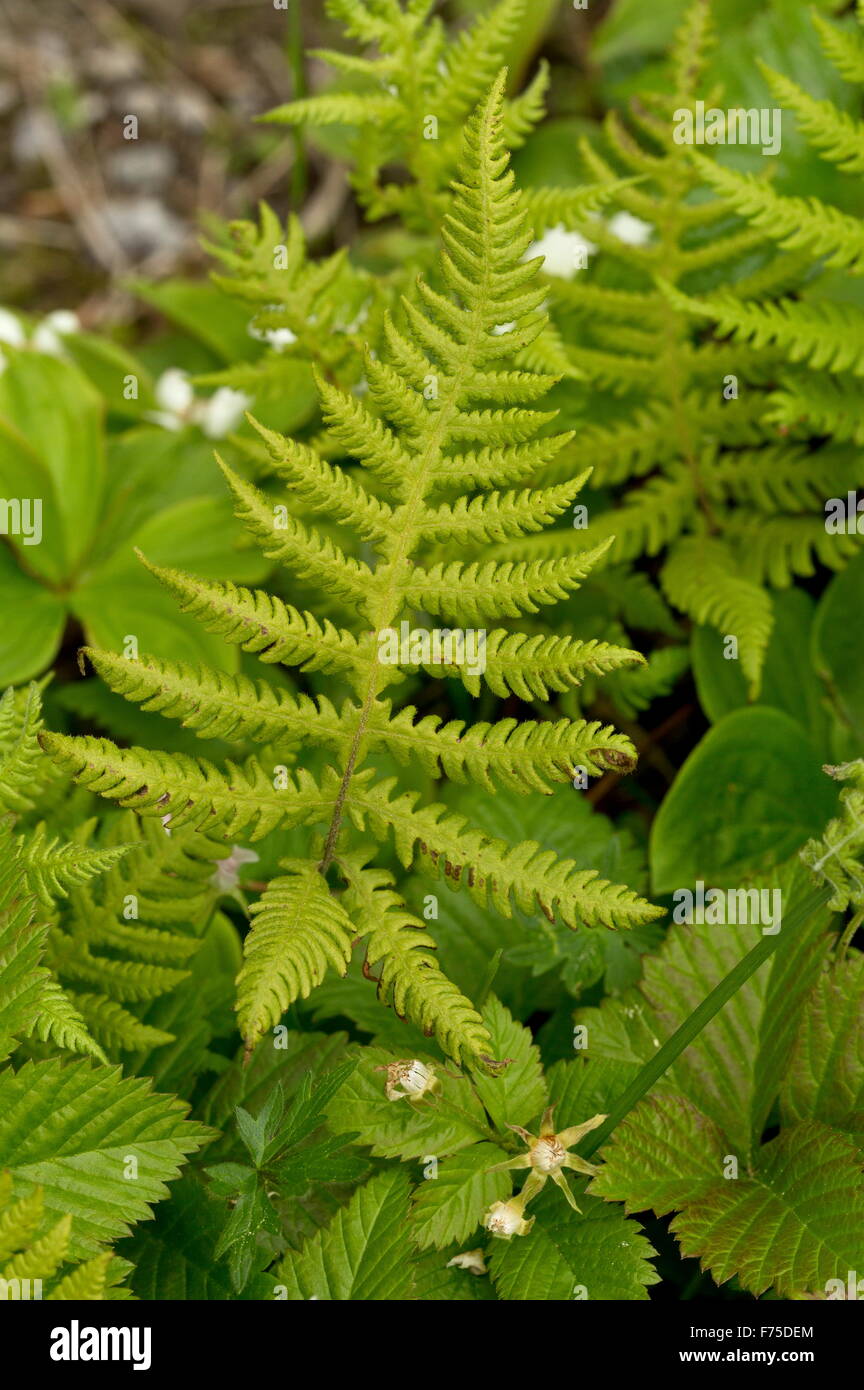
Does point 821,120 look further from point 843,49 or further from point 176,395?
point 176,395

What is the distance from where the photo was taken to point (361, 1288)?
4.28 ft

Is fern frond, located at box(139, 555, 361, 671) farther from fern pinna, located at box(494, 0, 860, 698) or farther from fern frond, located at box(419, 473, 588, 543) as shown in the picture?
fern pinna, located at box(494, 0, 860, 698)

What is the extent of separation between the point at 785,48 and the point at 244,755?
6.12 feet

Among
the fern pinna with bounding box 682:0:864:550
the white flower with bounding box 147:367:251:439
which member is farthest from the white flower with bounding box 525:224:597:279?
the white flower with bounding box 147:367:251:439

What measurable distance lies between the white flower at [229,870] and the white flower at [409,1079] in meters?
0.38

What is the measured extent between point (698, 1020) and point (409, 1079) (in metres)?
0.34

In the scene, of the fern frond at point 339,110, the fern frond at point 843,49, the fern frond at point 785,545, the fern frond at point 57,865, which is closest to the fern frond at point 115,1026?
the fern frond at point 57,865

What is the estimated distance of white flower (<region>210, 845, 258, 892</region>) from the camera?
61.7 inches

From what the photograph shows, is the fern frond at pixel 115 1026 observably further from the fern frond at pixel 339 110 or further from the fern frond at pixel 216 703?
the fern frond at pixel 339 110

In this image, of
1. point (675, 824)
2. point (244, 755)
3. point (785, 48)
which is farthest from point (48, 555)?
point (785, 48)

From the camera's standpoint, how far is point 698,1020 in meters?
1.22

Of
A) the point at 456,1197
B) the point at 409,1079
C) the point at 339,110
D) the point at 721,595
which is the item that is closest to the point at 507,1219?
the point at 456,1197
